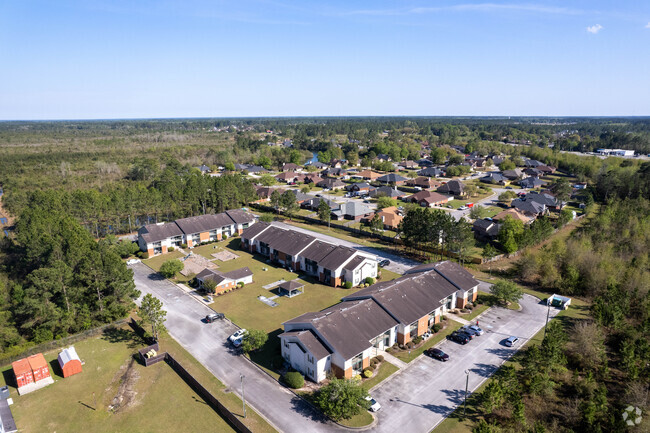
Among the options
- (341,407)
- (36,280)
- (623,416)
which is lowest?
(341,407)

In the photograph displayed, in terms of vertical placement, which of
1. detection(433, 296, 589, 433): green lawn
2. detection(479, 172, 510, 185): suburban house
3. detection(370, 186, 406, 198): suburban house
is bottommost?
detection(433, 296, 589, 433): green lawn

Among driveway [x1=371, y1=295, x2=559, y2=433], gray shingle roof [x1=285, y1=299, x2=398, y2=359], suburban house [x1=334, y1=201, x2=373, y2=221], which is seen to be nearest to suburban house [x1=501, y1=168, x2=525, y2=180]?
suburban house [x1=334, y1=201, x2=373, y2=221]

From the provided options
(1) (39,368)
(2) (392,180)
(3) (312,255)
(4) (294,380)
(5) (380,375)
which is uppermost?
(2) (392,180)

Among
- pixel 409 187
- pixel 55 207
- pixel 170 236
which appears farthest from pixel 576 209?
pixel 55 207

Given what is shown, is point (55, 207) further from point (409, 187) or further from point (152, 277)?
point (409, 187)

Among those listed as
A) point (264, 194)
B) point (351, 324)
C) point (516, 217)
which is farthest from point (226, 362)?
point (264, 194)

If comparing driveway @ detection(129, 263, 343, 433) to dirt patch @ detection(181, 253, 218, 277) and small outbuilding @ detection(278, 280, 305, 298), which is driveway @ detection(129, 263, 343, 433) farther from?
small outbuilding @ detection(278, 280, 305, 298)

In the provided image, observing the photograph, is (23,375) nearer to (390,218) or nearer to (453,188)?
(390,218)
